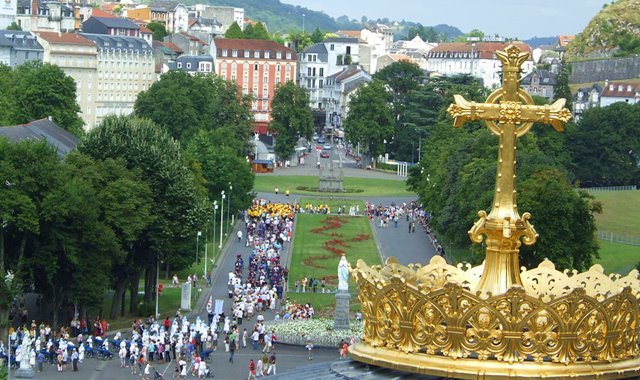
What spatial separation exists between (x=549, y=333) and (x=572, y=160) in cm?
15020

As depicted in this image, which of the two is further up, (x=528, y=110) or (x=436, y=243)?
(x=528, y=110)

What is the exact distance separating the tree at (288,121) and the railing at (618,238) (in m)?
80.3

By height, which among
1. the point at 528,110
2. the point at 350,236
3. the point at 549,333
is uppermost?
A: the point at 528,110

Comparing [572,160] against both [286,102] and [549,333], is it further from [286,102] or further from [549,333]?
A: [549,333]

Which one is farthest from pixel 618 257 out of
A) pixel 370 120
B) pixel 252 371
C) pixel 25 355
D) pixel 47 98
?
pixel 370 120

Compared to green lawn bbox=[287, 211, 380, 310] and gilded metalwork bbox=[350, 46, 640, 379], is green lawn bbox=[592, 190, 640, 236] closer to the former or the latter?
green lawn bbox=[287, 211, 380, 310]

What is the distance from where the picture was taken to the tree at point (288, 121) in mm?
191750

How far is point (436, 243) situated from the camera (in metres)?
113

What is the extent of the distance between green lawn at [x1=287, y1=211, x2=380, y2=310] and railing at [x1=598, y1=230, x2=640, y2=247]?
14.6 meters

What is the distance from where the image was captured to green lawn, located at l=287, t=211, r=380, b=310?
8881 cm

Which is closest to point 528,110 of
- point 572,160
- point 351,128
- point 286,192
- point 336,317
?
point 336,317

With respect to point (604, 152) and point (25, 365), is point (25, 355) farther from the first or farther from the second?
point (604, 152)

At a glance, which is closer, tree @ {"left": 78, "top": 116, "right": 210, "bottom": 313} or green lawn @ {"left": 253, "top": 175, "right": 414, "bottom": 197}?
tree @ {"left": 78, "top": 116, "right": 210, "bottom": 313}

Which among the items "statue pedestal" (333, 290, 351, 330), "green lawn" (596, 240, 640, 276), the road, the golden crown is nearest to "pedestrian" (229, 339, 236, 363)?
the road
